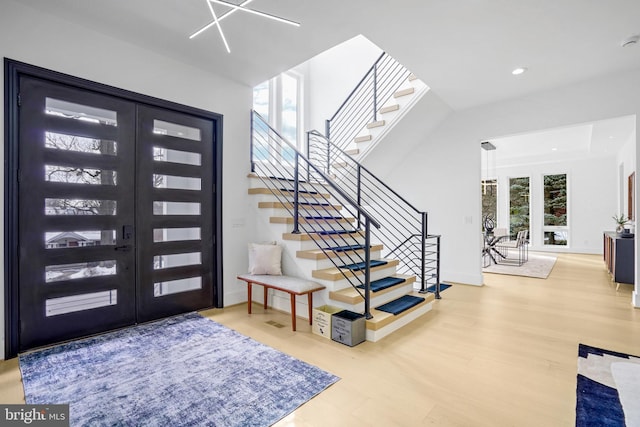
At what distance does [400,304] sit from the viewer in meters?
3.50

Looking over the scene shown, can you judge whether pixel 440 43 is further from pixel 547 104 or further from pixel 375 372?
pixel 375 372

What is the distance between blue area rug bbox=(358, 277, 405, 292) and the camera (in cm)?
342

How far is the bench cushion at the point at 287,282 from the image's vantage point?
307cm

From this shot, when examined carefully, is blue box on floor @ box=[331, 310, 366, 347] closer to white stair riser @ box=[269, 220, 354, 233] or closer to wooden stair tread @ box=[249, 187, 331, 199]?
white stair riser @ box=[269, 220, 354, 233]

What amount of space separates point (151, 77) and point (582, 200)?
11578 mm

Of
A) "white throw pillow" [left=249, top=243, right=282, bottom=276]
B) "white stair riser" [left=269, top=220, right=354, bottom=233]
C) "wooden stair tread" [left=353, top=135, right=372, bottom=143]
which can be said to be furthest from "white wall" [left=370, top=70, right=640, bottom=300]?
"white throw pillow" [left=249, top=243, right=282, bottom=276]

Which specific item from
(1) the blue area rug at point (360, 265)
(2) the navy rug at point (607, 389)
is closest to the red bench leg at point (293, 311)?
(1) the blue area rug at point (360, 265)

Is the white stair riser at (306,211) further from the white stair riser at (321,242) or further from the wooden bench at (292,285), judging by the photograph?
the wooden bench at (292,285)

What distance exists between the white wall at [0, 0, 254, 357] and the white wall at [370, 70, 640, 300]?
2552 millimetres

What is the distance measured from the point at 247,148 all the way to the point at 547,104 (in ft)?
14.5

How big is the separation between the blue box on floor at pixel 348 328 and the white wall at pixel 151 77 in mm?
1720

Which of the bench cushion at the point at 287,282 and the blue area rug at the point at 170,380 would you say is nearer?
the blue area rug at the point at 170,380

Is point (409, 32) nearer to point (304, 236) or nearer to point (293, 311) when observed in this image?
point (304, 236)

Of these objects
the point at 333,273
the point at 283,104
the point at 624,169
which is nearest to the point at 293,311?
the point at 333,273
